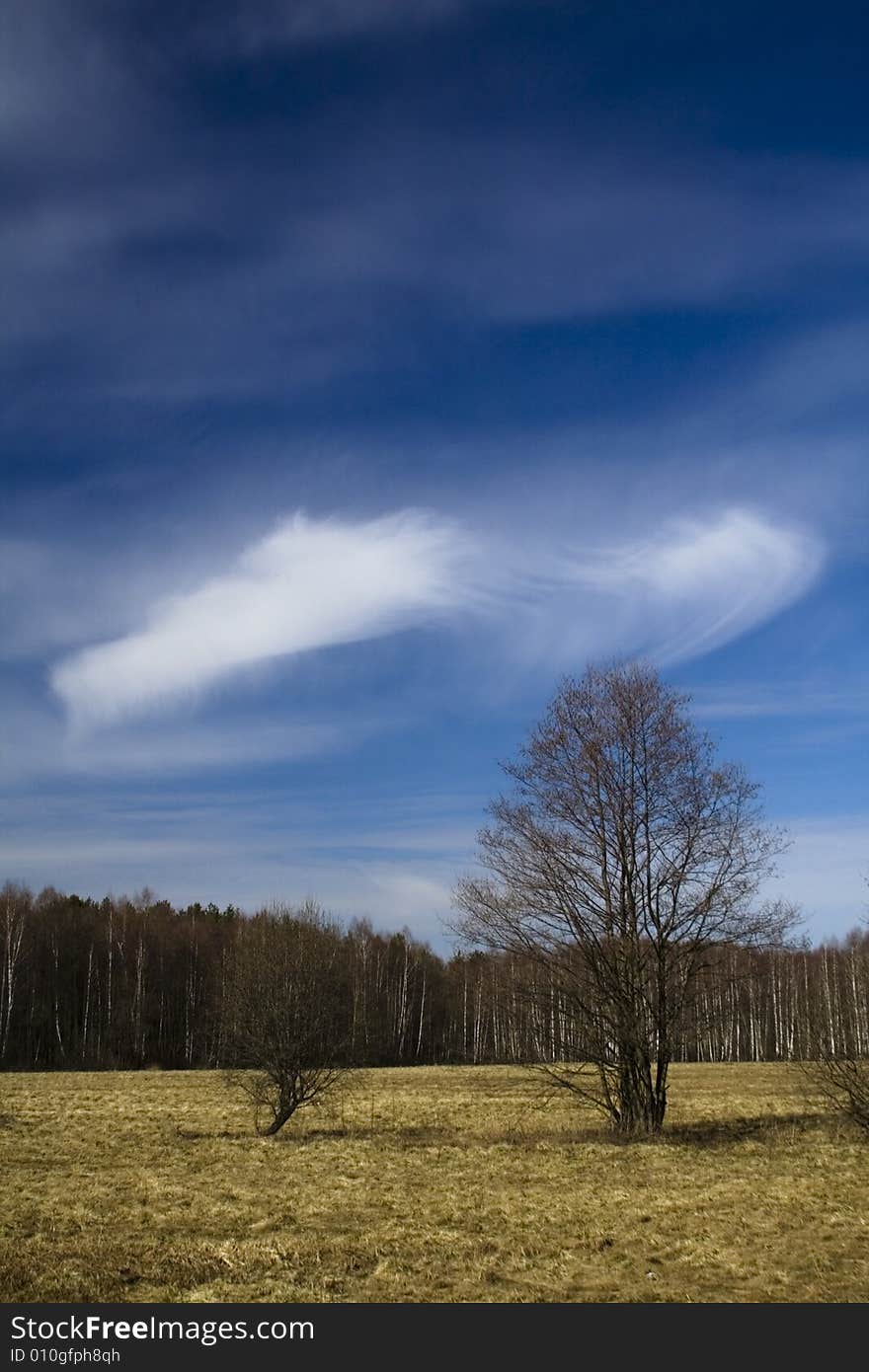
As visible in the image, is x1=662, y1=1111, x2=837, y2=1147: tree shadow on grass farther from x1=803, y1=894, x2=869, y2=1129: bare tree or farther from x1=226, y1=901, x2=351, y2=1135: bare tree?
x1=226, y1=901, x2=351, y2=1135: bare tree

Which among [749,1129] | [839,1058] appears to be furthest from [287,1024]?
[839,1058]

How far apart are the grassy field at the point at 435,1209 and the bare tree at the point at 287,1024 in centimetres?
108

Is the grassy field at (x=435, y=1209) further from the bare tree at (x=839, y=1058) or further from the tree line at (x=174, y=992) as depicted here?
the tree line at (x=174, y=992)

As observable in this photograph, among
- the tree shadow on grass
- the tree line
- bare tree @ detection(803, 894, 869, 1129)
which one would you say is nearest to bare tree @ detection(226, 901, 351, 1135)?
the tree shadow on grass

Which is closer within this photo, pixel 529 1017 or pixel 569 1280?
pixel 569 1280

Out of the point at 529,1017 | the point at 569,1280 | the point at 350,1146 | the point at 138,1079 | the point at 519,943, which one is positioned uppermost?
the point at 519,943

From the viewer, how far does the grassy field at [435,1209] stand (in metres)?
9.25

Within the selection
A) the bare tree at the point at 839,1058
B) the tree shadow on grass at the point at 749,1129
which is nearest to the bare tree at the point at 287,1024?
the tree shadow on grass at the point at 749,1129

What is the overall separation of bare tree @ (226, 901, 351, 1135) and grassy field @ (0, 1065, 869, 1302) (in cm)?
108

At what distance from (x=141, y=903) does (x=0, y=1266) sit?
74937 millimetres
